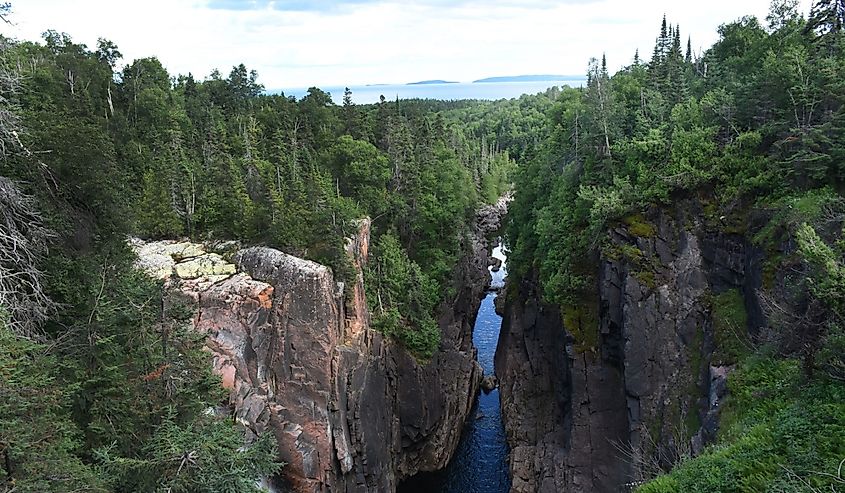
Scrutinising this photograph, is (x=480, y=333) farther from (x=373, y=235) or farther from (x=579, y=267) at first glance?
(x=579, y=267)

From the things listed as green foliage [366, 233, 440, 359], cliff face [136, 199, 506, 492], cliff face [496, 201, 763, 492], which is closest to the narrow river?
cliff face [496, 201, 763, 492]

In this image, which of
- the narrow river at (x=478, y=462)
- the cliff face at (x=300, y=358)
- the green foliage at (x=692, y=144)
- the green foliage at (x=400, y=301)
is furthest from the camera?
the narrow river at (x=478, y=462)

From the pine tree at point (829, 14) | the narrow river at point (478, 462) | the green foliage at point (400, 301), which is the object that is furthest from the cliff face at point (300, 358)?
the pine tree at point (829, 14)

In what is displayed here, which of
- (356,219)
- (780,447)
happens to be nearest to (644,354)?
(780,447)

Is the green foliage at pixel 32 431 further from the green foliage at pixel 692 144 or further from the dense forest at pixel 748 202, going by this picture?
the green foliage at pixel 692 144

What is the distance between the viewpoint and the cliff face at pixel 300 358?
21156mm

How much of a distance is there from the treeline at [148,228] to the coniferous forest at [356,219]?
82 mm

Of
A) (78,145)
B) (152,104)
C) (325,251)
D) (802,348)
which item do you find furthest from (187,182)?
(802,348)

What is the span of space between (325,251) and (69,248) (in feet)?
39.0

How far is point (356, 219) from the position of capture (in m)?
30.2

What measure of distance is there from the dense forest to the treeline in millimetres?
9176

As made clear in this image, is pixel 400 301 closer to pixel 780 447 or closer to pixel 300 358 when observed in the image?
pixel 300 358

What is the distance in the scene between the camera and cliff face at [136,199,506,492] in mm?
21156

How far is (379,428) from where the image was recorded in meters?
27.4
